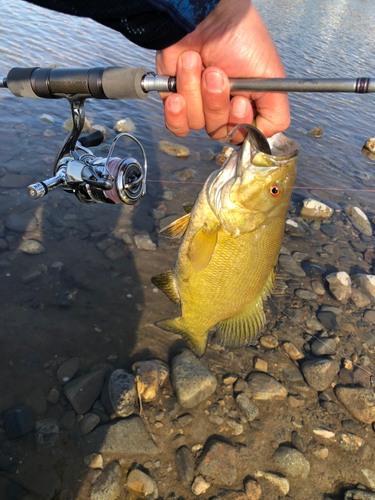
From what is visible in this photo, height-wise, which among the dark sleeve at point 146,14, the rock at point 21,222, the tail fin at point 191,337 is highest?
the dark sleeve at point 146,14

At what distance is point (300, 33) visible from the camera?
17469 millimetres

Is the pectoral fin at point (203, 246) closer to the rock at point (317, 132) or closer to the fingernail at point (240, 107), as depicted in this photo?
the fingernail at point (240, 107)

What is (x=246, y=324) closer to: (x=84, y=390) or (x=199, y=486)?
(x=199, y=486)

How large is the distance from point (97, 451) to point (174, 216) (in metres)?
3.50

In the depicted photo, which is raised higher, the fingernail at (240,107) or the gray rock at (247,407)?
the fingernail at (240,107)

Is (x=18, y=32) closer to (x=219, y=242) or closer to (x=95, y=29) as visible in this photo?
(x=95, y=29)

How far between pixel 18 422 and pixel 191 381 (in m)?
1.50

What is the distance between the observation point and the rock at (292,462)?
119 inches

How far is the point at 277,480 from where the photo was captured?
9.67ft

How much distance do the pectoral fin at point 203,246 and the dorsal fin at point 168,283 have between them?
40 cm

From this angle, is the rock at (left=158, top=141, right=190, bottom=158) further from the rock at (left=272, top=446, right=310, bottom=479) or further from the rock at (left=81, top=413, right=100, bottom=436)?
the rock at (left=272, top=446, right=310, bottom=479)

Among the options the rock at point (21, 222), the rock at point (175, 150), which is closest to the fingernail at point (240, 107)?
the rock at point (21, 222)

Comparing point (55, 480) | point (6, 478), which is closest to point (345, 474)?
point (55, 480)

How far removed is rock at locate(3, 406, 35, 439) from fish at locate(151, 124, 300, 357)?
63.3 inches
